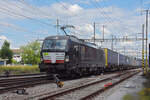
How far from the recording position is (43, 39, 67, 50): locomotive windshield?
15.6m

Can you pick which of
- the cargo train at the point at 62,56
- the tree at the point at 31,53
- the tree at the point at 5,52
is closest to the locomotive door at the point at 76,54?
the cargo train at the point at 62,56

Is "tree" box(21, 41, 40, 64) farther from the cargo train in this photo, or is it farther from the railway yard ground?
the railway yard ground

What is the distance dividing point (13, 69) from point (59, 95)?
2557cm

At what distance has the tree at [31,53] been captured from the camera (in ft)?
267

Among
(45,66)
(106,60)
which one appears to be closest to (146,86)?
(45,66)

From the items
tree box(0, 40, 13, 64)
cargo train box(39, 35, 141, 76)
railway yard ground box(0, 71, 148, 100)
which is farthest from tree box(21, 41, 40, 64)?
railway yard ground box(0, 71, 148, 100)

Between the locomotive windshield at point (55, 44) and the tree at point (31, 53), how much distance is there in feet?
216

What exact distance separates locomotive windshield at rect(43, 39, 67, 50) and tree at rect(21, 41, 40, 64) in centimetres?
6582

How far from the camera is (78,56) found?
55.6 ft

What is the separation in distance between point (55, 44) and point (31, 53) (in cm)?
6719

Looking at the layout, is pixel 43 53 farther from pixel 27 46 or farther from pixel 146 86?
pixel 27 46

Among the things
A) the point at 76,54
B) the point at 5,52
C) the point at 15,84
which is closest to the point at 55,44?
the point at 76,54

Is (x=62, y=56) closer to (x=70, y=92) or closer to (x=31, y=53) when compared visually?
(x=70, y=92)

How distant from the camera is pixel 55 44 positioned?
15.9 meters
